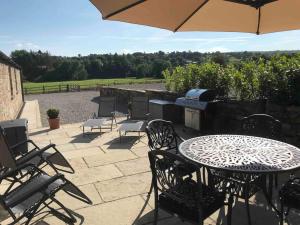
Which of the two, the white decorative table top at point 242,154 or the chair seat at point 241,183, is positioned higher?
the white decorative table top at point 242,154

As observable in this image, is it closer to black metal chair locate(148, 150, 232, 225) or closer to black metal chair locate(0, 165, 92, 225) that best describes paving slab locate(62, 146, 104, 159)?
black metal chair locate(0, 165, 92, 225)

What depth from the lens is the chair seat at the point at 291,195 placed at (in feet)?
8.19

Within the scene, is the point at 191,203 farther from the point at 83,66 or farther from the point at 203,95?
the point at 83,66

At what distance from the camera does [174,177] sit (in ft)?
7.97

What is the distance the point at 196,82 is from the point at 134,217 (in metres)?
5.31

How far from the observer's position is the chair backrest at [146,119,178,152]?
383 centimetres

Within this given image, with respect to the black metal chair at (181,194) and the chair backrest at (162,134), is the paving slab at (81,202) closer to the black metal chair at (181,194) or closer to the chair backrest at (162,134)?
the chair backrest at (162,134)

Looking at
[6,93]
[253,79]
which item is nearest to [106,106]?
[6,93]

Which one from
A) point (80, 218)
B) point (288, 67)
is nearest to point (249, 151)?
point (80, 218)

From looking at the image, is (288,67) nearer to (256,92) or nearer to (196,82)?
(256,92)

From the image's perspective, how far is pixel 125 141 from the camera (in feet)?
21.1

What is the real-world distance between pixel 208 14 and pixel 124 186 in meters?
2.54

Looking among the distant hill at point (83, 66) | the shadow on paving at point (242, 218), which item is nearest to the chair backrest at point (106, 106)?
the shadow on paving at point (242, 218)

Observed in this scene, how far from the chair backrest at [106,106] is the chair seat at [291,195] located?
613 cm
